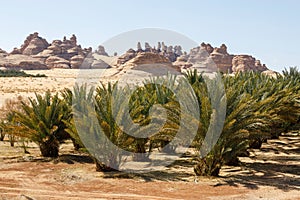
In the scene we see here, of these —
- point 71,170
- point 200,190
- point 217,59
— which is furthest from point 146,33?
point 217,59

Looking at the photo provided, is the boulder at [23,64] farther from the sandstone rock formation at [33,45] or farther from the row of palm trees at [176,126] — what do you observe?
→ the row of palm trees at [176,126]

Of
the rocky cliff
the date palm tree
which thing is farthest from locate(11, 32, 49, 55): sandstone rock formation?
the date palm tree

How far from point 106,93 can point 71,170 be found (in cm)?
220

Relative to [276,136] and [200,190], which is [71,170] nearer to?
[200,190]

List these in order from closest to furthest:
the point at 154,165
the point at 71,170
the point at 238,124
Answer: the point at 238,124
the point at 71,170
the point at 154,165

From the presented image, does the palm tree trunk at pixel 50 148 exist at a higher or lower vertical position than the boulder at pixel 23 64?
lower

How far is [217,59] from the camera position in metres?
95.6

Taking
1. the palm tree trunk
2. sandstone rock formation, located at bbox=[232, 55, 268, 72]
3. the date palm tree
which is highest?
sandstone rock formation, located at bbox=[232, 55, 268, 72]

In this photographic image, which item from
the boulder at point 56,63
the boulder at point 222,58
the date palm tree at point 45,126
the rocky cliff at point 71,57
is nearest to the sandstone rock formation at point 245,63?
the rocky cliff at point 71,57

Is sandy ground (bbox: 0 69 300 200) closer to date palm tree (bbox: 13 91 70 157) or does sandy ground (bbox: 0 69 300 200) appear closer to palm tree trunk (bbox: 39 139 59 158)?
palm tree trunk (bbox: 39 139 59 158)

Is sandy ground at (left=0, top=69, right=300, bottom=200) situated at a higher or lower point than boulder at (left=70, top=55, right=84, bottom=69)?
lower

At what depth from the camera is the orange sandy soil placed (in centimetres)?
634

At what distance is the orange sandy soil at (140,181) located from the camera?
6340 mm

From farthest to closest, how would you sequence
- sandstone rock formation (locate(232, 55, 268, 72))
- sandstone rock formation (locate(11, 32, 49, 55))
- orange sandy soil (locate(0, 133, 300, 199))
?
sandstone rock formation (locate(11, 32, 49, 55)), sandstone rock formation (locate(232, 55, 268, 72)), orange sandy soil (locate(0, 133, 300, 199))
